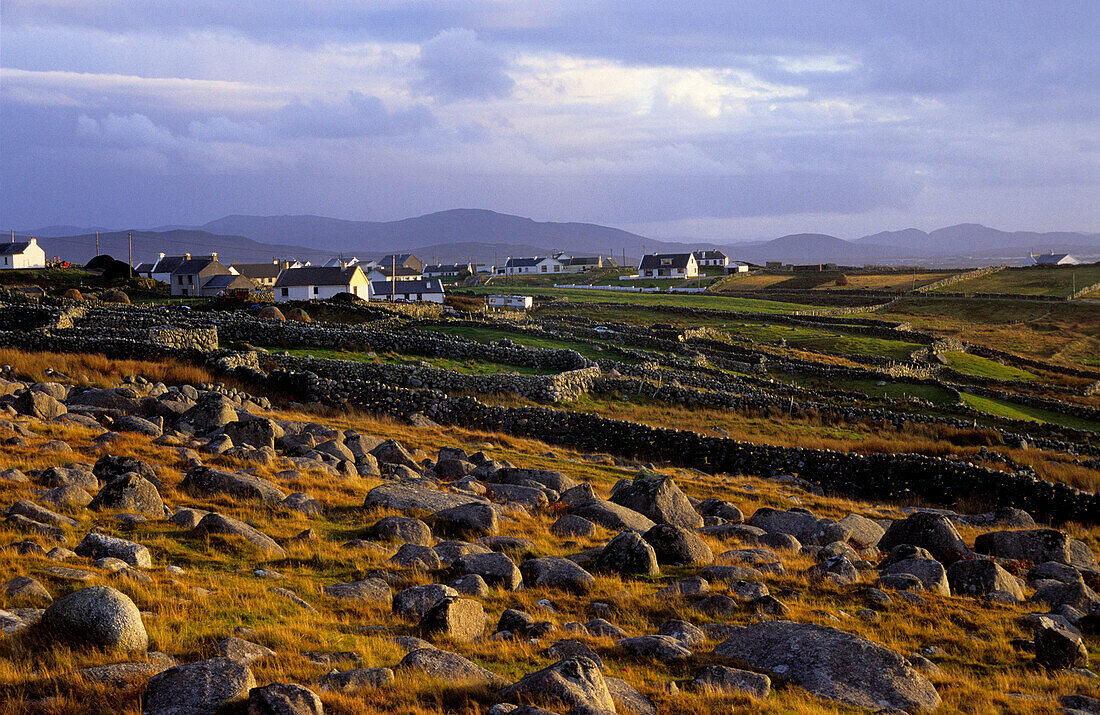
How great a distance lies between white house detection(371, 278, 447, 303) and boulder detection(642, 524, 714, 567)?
87.9m

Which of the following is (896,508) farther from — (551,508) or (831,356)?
(831,356)

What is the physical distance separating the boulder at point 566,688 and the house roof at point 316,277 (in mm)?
91072

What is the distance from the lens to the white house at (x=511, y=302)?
302ft

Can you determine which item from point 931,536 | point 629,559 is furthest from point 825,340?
point 629,559

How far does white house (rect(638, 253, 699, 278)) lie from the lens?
161m

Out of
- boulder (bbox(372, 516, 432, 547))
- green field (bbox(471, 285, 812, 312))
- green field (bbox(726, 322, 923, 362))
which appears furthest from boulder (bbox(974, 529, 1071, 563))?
green field (bbox(471, 285, 812, 312))

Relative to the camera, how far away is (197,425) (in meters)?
20.8

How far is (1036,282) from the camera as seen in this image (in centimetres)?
12069

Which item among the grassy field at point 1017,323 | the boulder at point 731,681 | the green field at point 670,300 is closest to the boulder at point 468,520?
the boulder at point 731,681

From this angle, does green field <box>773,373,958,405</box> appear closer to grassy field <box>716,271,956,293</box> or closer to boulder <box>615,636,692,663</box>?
boulder <box>615,636,692,663</box>

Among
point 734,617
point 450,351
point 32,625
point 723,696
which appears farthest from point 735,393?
point 32,625

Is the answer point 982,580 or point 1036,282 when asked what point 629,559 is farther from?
point 1036,282

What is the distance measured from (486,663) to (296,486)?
871 cm

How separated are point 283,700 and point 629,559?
716cm
